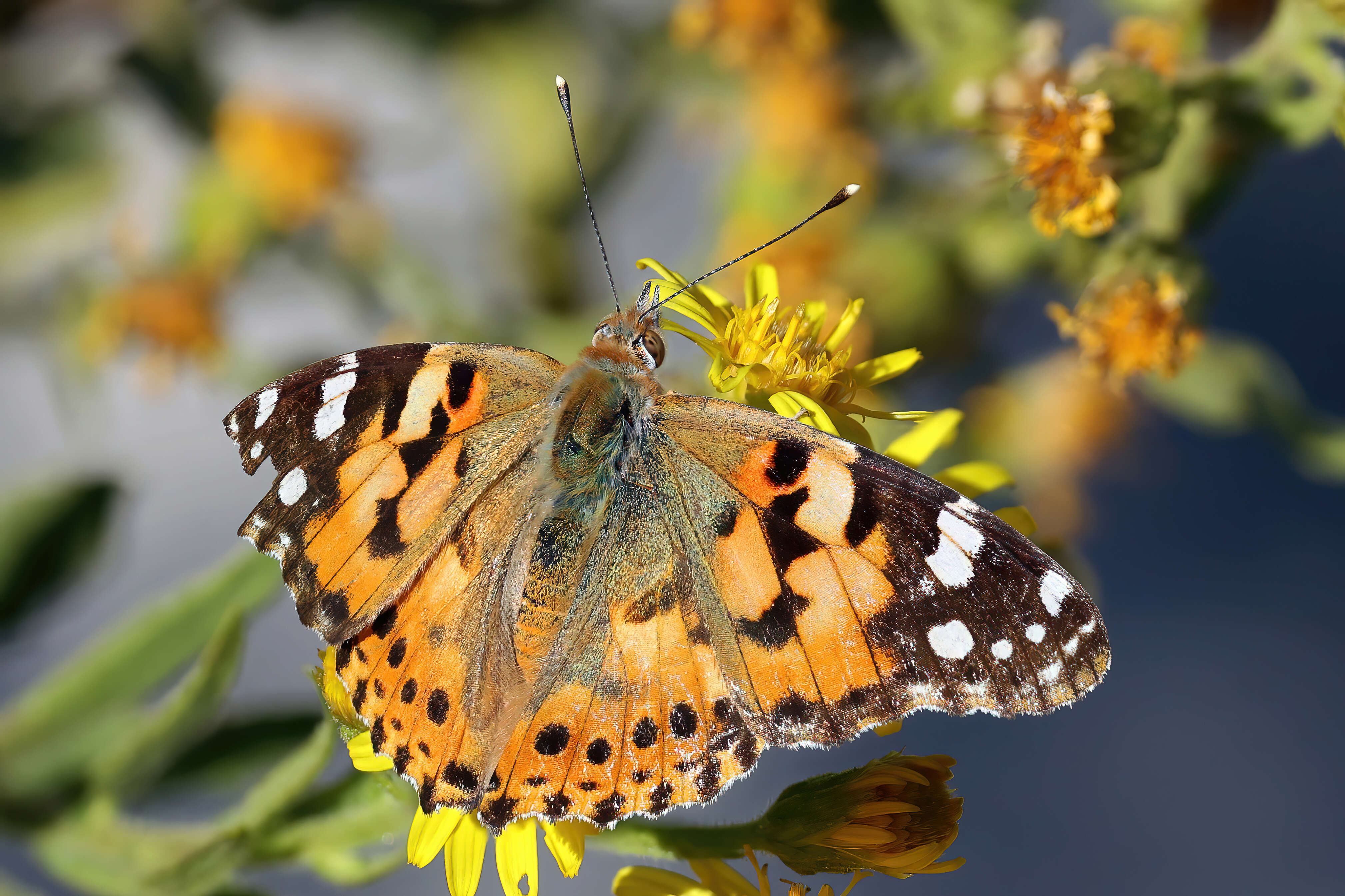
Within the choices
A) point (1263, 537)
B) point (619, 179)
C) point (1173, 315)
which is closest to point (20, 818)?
point (619, 179)

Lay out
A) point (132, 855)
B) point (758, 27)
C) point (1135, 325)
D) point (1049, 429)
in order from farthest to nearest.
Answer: point (1049, 429) < point (758, 27) < point (1135, 325) < point (132, 855)

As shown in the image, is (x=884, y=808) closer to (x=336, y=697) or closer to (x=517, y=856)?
(x=517, y=856)

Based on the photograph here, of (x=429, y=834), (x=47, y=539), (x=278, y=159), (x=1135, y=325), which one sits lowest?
(x=429, y=834)

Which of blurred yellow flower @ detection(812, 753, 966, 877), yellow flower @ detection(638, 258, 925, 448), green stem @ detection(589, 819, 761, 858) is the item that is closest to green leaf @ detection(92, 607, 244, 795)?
green stem @ detection(589, 819, 761, 858)

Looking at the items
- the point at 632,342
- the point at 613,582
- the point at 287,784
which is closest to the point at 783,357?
the point at 632,342

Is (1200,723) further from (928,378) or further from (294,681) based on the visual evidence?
(294,681)

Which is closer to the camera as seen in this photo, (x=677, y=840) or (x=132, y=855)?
(x=677, y=840)

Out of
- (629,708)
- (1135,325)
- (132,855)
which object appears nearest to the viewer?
(629,708)
